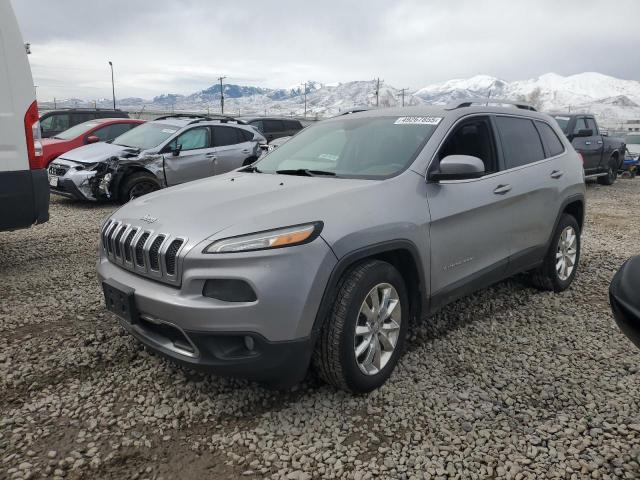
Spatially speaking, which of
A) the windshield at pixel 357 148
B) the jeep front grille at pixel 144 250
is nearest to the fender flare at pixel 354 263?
the windshield at pixel 357 148

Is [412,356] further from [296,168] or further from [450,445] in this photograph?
[296,168]

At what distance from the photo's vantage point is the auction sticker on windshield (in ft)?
11.2

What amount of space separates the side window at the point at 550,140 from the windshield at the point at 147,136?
250 inches

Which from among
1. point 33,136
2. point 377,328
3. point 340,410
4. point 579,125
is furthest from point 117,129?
point 579,125

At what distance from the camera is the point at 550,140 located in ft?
14.7


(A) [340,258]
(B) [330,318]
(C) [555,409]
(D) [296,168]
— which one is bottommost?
(C) [555,409]

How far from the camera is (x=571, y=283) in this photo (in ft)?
15.8

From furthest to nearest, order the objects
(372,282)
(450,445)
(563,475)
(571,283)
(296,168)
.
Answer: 1. (571,283)
2. (296,168)
3. (372,282)
4. (450,445)
5. (563,475)

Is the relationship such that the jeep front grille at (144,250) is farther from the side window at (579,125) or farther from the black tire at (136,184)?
the side window at (579,125)

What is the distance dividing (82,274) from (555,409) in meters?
4.29

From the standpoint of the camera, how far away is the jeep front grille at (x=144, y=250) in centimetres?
246

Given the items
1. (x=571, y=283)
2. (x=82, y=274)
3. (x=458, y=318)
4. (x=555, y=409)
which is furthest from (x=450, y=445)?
(x=82, y=274)

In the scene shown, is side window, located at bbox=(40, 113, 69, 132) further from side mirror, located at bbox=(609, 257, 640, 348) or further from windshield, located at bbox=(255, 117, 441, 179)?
side mirror, located at bbox=(609, 257, 640, 348)

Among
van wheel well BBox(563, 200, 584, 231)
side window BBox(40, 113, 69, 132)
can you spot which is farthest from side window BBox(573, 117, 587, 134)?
side window BBox(40, 113, 69, 132)
